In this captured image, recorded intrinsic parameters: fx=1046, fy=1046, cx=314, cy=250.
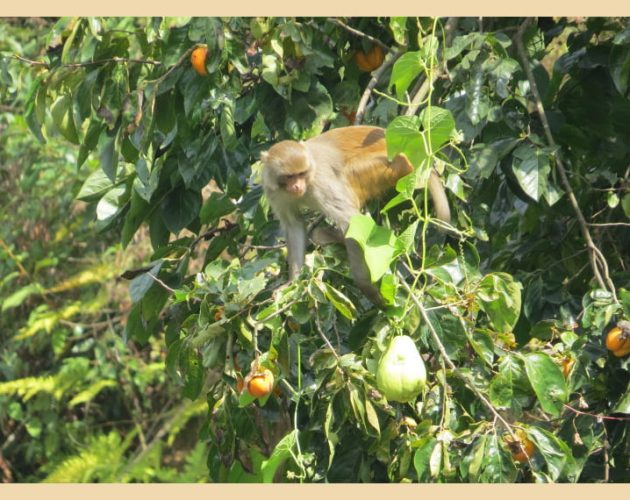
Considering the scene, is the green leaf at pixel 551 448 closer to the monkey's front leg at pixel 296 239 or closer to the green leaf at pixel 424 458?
the green leaf at pixel 424 458

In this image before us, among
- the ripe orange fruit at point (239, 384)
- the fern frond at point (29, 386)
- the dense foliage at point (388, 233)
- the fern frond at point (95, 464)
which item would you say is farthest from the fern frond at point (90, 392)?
the ripe orange fruit at point (239, 384)

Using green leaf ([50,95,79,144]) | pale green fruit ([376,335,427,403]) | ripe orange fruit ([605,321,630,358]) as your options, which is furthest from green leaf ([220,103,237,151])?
ripe orange fruit ([605,321,630,358])

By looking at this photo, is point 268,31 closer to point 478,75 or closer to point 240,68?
point 240,68

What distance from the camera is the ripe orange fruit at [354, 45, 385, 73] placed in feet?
14.7

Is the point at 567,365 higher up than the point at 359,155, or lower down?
lower down

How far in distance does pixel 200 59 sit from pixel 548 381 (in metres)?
1.82

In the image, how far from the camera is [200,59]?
4.04 meters

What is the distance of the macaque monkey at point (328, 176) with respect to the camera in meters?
4.32

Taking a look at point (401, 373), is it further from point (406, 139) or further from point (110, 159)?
point (110, 159)

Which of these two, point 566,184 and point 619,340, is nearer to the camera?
point 619,340

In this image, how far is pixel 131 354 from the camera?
367 inches

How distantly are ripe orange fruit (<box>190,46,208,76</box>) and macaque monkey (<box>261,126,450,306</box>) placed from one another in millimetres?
457

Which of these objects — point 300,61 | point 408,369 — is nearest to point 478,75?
point 300,61

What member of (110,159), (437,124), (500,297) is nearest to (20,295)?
(110,159)
